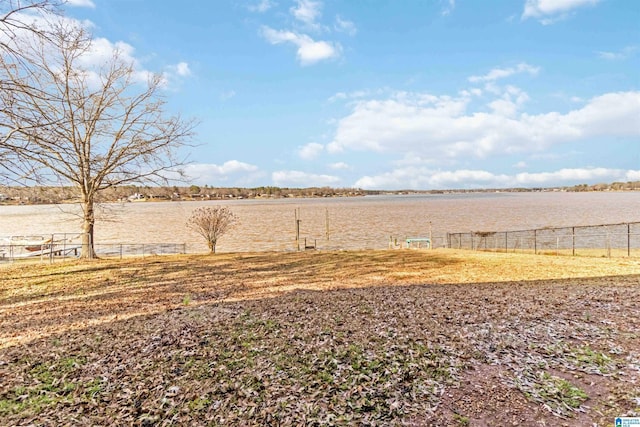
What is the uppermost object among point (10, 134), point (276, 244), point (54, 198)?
point (10, 134)

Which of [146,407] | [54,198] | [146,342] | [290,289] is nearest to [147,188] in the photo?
[54,198]

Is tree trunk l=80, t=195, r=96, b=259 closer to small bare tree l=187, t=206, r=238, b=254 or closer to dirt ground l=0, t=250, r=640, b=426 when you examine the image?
dirt ground l=0, t=250, r=640, b=426

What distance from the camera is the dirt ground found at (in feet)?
12.1

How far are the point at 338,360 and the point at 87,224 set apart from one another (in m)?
16.1

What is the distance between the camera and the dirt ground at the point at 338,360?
12.1 ft

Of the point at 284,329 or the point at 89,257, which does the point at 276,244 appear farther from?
the point at 284,329

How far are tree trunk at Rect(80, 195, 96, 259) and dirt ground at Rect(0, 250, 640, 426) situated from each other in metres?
8.02

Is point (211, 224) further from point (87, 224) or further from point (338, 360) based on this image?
point (338, 360)

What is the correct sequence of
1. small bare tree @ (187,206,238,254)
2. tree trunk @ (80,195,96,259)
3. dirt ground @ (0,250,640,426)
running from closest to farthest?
dirt ground @ (0,250,640,426) < tree trunk @ (80,195,96,259) < small bare tree @ (187,206,238,254)

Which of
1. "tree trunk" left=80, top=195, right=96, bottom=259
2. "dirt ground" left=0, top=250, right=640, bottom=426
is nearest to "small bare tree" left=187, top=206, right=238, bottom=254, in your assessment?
"tree trunk" left=80, top=195, right=96, bottom=259

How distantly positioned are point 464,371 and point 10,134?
10.8 m

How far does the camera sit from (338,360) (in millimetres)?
4652

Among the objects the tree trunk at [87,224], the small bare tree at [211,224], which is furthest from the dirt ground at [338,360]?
the small bare tree at [211,224]

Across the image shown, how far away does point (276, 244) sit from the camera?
109ft
